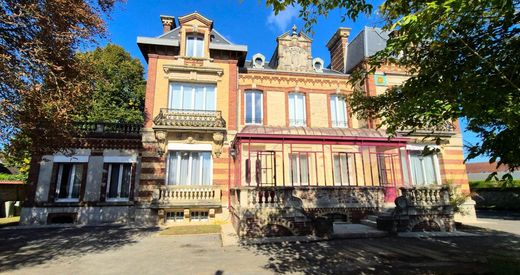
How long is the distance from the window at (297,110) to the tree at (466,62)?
411 inches

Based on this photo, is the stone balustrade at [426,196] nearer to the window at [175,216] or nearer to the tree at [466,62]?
the tree at [466,62]

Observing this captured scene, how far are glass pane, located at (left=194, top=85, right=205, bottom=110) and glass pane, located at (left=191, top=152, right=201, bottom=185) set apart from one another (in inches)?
105

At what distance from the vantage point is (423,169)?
1617 cm

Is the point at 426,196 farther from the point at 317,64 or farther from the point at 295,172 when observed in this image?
the point at 317,64

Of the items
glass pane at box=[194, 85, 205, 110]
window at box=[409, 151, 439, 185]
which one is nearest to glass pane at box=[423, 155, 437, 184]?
window at box=[409, 151, 439, 185]

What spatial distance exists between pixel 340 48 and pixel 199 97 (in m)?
10.9

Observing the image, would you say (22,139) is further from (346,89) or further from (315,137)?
(346,89)

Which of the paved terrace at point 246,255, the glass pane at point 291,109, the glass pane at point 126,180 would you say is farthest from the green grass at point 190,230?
the glass pane at point 291,109

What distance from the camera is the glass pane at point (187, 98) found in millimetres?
15305

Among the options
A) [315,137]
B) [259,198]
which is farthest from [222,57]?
[259,198]

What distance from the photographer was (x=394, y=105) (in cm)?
664

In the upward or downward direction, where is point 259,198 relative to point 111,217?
upward

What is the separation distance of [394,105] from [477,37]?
215cm

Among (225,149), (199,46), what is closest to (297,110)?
(225,149)
